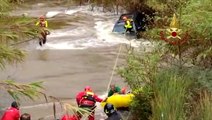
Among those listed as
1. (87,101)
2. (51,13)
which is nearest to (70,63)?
(87,101)

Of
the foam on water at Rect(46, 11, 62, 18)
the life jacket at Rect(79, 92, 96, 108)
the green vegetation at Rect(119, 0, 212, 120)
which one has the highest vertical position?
the green vegetation at Rect(119, 0, 212, 120)

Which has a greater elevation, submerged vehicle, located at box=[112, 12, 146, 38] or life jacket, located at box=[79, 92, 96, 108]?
life jacket, located at box=[79, 92, 96, 108]

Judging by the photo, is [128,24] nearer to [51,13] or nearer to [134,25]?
[134,25]

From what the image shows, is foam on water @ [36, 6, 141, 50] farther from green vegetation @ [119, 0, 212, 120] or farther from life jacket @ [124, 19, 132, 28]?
green vegetation @ [119, 0, 212, 120]

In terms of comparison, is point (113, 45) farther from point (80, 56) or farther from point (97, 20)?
point (97, 20)

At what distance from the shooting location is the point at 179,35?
8.63 metres

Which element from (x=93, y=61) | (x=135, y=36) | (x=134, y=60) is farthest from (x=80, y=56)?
(x=134, y=60)

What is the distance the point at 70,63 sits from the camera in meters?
17.1

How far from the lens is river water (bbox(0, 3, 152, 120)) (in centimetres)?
1253

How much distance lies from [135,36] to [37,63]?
7.05 metres

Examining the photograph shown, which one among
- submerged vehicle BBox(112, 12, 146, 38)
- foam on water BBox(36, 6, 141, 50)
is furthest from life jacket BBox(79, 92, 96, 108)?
submerged vehicle BBox(112, 12, 146, 38)

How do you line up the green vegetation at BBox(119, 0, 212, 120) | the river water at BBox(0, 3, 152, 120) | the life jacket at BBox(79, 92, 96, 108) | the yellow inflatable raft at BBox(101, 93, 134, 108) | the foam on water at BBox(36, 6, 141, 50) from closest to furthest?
1. the green vegetation at BBox(119, 0, 212, 120)
2. the life jacket at BBox(79, 92, 96, 108)
3. the yellow inflatable raft at BBox(101, 93, 134, 108)
4. the river water at BBox(0, 3, 152, 120)
5. the foam on water at BBox(36, 6, 141, 50)

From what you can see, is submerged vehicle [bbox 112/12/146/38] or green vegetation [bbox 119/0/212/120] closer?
green vegetation [bbox 119/0/212/120]

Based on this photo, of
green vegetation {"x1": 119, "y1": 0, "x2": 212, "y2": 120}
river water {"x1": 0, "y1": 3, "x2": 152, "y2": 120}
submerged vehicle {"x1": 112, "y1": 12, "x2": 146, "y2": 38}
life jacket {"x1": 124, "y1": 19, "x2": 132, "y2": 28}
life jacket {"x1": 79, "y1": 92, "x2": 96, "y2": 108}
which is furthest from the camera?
submerged vehicle {"x1": 112, "y1": 12, "x2": 146, "y2": 38}
